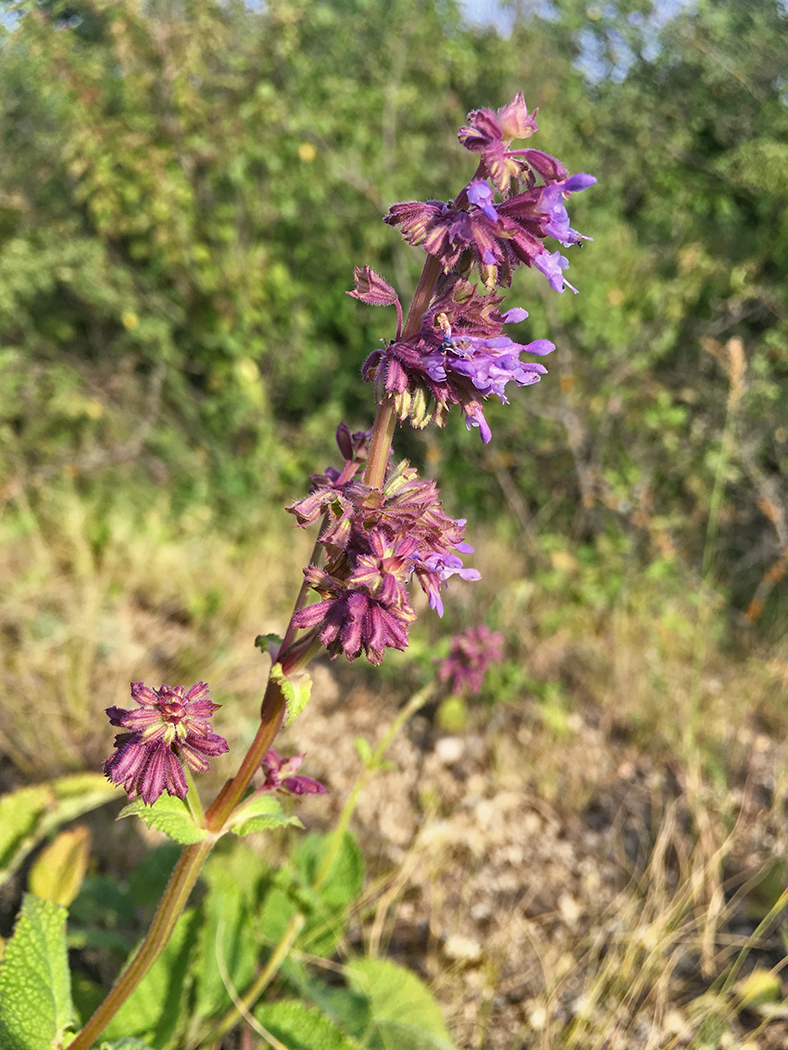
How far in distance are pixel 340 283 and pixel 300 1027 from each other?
4117mm

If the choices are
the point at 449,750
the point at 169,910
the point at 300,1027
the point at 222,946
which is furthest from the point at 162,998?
the point at 449,750

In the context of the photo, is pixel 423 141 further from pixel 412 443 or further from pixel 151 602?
pixel 151 602

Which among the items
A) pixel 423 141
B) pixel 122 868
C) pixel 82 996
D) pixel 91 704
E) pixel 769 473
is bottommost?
pixel 82 996

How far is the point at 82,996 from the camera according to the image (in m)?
1.85

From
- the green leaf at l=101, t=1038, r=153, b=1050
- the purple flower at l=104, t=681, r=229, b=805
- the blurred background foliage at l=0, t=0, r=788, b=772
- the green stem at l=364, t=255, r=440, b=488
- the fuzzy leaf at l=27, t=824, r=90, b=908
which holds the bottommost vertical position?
the green leaf at l=101, t=1038, r=153, b=1050

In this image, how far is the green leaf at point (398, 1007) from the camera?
1.80 m

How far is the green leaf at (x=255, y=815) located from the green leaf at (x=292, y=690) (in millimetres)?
203

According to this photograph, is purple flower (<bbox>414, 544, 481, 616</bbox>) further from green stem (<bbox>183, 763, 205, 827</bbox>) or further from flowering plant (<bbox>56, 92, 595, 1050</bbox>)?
green stem (<bbox>183, 763, 205, 827</bbox>)

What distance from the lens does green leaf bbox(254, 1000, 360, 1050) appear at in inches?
64.4

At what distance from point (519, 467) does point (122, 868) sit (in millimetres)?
3138

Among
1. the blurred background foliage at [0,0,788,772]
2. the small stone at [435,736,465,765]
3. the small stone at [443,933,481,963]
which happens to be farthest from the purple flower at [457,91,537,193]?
the blurred background foliage at [0,0,788,772]

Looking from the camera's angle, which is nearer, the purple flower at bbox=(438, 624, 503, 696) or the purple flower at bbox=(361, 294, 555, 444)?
the purple flower at bbox=(361, 294, 555, 444)

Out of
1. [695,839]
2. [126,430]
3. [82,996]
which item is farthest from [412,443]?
[82,996]

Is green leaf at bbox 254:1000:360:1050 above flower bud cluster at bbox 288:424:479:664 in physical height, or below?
below
